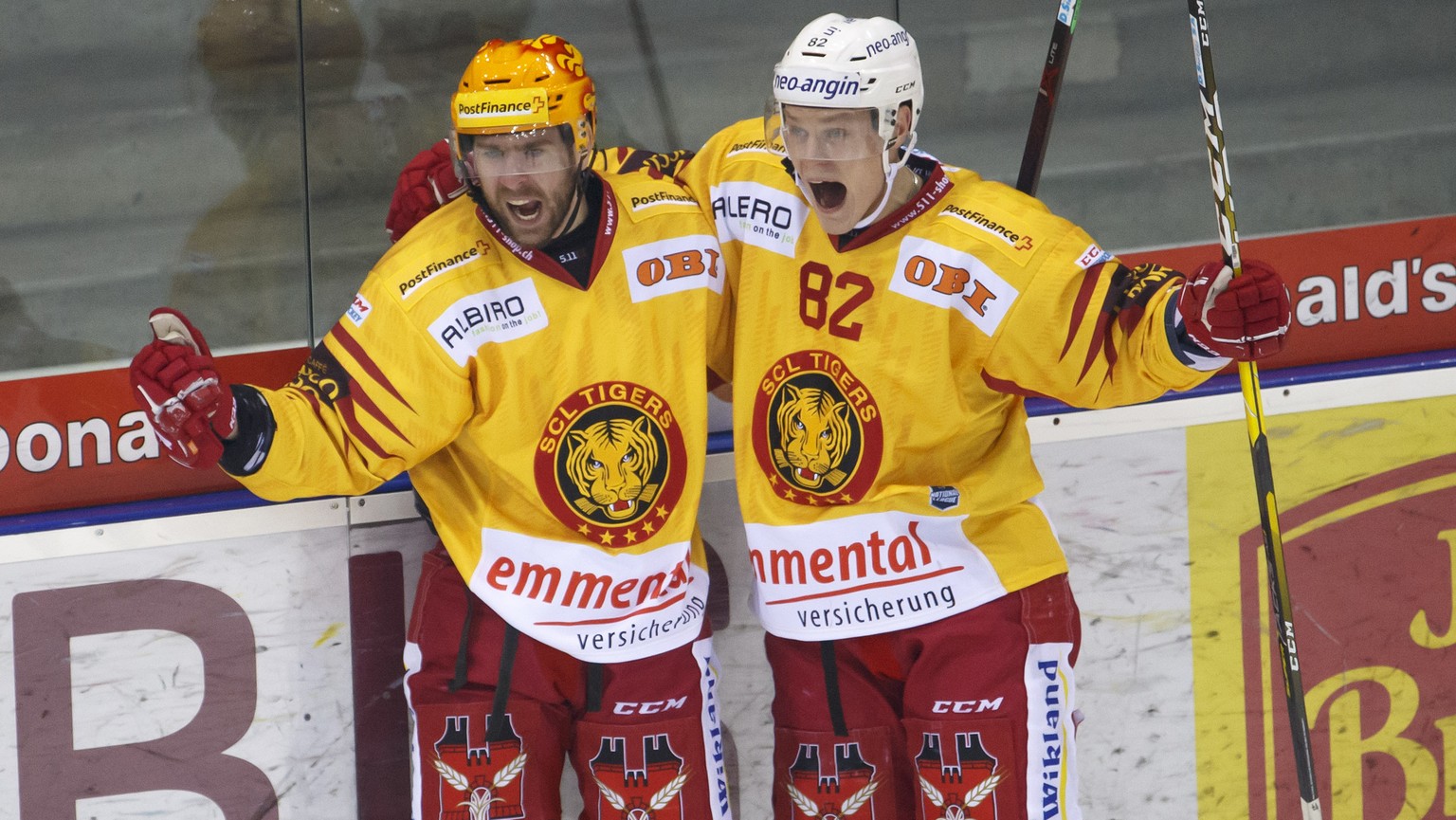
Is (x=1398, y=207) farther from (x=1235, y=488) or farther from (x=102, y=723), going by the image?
(x=102, y=723)

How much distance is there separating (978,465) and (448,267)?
0.96m

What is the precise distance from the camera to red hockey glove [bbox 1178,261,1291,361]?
7.91 feet

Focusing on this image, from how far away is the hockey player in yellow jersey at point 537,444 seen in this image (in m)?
2.64

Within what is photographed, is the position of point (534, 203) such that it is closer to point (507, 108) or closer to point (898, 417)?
point (507, 108)

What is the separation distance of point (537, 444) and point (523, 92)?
58 cm

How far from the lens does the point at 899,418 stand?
2.78 meters

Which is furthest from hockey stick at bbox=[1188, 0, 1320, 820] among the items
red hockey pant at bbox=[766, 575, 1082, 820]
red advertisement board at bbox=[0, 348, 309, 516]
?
red advertisement board at bbox=[0, 348, 309, 516]

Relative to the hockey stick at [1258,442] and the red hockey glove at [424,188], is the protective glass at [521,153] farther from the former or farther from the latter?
the hockey stick at [1258,442]

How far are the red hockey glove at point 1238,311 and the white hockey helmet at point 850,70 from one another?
55 centimetres

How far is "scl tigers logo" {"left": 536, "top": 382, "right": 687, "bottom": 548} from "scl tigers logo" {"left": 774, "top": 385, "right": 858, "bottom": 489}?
7.0 inches

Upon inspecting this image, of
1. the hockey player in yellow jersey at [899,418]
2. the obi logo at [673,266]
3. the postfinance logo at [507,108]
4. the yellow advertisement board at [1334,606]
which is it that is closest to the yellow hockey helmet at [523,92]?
the postfinance logo at [507,108]

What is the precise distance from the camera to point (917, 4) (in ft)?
11.1

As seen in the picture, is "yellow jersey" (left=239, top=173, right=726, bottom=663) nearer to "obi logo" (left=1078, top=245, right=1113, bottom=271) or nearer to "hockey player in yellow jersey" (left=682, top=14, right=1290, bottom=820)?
"hockey player in yellow jersey" (left=682, top=14, right=1290, bottom=820)

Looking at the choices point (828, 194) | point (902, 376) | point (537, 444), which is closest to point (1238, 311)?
point (902, 376)
